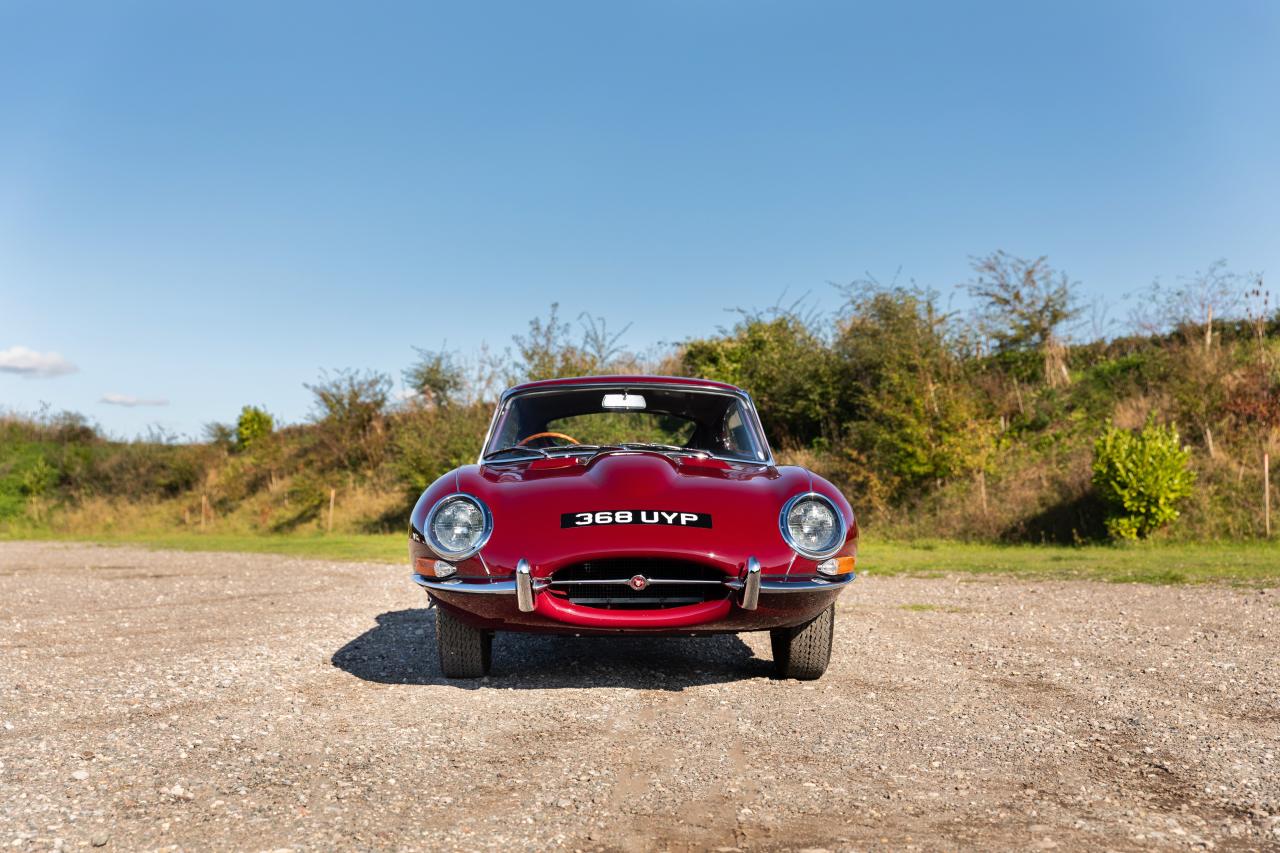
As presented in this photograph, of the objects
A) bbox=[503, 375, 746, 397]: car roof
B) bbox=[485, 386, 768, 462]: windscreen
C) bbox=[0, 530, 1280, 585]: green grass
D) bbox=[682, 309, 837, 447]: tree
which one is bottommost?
bbox=[0, 530, 1280, 585]: green grass

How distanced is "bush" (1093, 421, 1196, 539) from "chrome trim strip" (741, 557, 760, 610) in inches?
622

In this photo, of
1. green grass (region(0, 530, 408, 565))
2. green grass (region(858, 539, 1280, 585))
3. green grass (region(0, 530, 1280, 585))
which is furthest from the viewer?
green grass (region(0, 530, 408, 565))

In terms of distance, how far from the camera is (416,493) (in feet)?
93.9

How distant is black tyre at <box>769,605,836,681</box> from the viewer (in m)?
5.01

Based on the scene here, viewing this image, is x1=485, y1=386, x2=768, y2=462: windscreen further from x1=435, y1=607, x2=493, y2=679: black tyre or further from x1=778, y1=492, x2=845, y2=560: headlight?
x1=435, y1=607, x2=493, y2=679: black tyre

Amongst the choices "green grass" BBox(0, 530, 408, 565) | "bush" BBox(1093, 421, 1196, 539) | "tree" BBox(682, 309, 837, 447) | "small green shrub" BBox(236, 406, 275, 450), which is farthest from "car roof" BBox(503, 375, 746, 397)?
"small green shrub" BBox(236, 406, 275, 450)

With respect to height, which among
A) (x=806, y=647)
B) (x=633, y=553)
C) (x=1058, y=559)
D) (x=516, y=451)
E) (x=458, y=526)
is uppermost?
(x=516, y=451)

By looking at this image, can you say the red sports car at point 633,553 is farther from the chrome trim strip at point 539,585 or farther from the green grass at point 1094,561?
the green grass at point 1094,561

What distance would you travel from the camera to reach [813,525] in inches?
189

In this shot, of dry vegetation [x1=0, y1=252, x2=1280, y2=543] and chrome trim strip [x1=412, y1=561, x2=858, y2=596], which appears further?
dry vegetation [x1=0, y1=252, x2=1280, y2=543]

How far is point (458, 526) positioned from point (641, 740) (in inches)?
57.9

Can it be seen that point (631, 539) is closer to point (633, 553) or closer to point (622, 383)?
point (633, 553)

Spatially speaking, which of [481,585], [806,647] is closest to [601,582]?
[481,585]

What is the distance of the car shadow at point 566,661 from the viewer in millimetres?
5180
